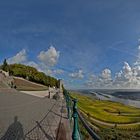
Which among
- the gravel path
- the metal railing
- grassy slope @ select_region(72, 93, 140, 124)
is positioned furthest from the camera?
grassy slope @ select_region(72, 93, 140, 124)

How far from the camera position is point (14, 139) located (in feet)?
23.5

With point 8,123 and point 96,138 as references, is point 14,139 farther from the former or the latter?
point 96,138

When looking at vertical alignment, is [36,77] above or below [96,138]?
above

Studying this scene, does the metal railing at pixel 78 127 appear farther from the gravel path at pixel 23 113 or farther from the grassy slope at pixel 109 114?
the grassy slope at pixel 109 114

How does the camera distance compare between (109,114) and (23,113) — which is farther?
(109,114)

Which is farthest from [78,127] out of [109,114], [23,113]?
[109,114]

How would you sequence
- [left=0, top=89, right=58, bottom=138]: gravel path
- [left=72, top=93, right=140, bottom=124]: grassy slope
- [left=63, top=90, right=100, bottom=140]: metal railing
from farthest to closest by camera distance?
[left=72, top=93, right=140, bottom=124]: grassy slope < [left=0, top=89, right=58, bottom=138]: gravel path < [left=63, top=90, right=100, bottom=140]: metal railing

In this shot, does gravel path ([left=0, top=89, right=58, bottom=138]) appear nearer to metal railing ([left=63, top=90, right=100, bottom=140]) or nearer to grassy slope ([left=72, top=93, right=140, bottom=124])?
metal railing ([left=63, top=90, right=100, bottom=140])

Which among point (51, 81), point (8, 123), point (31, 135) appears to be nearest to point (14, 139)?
point (31, 135)

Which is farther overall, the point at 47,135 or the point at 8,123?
the point at 8,123

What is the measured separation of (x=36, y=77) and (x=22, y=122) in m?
70.2

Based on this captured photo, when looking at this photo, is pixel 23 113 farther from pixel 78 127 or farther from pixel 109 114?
pixel 109 114

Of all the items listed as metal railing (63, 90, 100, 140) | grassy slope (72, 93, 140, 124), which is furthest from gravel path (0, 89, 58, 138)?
grassy slope (72, 93, 140, 124)

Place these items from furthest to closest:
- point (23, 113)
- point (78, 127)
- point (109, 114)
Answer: point (109, 114) → point (23, 113) → point (78, 127)
